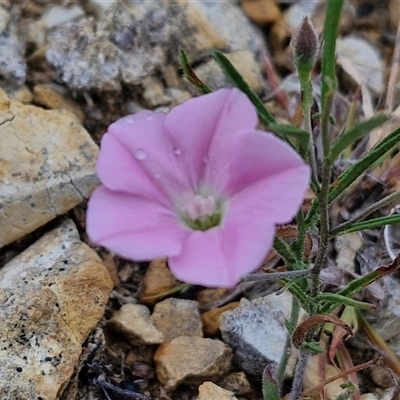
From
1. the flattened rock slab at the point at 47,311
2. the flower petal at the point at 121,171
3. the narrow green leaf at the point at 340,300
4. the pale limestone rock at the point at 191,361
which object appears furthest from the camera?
the pale limestone rock at the point at 191,361

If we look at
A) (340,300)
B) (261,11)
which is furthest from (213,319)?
(261,11)

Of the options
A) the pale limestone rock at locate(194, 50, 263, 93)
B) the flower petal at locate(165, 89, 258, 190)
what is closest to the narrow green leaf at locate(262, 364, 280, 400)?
the flower petal at locate(165, 89, 258, 190)

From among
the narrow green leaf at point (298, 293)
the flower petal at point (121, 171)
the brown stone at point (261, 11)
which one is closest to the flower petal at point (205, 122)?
the flower petal at point (121, 171)

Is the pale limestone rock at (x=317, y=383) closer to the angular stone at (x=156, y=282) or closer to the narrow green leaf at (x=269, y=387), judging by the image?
the narrow green leaf at (x=269, y=387)

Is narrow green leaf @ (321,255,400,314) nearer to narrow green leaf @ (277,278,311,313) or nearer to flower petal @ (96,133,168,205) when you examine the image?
narrow green leaf @ (277,278,311,313)

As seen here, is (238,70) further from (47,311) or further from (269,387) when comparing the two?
(269,387)

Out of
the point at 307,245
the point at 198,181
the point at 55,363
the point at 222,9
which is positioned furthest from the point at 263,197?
the point at 222,9

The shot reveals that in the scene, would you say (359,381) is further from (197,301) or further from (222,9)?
(222,9)
